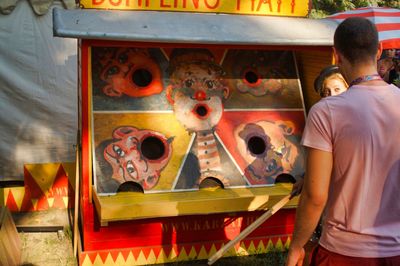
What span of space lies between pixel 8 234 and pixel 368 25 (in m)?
3.39

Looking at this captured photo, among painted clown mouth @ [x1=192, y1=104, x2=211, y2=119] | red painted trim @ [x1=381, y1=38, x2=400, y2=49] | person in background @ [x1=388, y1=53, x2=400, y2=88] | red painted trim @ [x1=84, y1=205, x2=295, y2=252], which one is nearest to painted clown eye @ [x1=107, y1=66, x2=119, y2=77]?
painted clown mouth @ [x1=192, y1=104, x2=211, y2=119]

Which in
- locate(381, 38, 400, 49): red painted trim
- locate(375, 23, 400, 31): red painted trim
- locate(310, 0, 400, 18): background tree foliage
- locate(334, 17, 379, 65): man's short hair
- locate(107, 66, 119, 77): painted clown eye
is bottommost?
locate(107, 66, 119, 77): painted clown eye

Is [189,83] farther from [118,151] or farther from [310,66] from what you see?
[310,66]

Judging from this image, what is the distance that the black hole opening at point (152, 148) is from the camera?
4.20 metres

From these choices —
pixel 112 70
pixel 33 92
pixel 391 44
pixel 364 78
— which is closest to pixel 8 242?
pixel 112 70

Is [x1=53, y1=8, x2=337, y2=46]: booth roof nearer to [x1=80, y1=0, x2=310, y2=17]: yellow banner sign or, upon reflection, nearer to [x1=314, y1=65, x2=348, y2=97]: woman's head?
[x1=80, y1=0, x2=310, y2=17]: yellow banner sign

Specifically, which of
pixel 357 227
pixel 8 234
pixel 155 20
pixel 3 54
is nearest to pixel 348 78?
pixel 357 227

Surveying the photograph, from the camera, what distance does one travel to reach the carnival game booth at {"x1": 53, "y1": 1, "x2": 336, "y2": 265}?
3.78 meters

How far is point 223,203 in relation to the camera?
3.69 metres

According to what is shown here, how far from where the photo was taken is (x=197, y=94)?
14.4 ft

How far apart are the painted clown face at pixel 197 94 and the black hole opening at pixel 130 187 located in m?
0.69

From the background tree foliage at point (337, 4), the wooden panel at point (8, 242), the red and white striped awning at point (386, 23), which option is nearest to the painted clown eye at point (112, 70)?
the wooden panel at point (8, 242)

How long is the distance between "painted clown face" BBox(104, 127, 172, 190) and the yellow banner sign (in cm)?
105

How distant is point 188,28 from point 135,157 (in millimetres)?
1125
